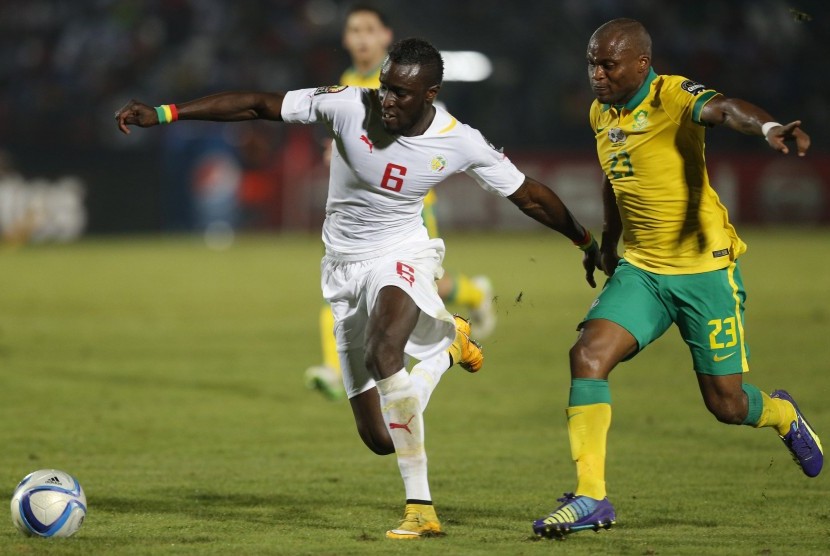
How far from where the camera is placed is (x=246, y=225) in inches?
1094

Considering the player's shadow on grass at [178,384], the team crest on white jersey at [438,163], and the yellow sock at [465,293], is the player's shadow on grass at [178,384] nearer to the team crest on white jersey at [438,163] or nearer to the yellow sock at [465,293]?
the yellow sock at [465,293]

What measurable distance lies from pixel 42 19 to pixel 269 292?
1598cm

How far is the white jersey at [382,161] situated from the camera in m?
5.89

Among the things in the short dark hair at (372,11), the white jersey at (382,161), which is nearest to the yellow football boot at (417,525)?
the white jersey at (382,161)

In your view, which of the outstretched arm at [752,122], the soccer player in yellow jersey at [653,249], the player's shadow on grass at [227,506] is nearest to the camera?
the outstretched arm at [752,122]

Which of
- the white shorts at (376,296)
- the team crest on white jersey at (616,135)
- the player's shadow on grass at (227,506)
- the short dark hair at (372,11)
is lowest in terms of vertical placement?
the player's shadow on grass at (227,506)

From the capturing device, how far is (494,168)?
5.97 metres

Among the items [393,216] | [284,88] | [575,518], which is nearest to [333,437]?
[393,216]

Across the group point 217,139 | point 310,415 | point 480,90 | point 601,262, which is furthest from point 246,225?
point 601,262

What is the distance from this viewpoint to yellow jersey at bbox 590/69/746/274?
19.4ft

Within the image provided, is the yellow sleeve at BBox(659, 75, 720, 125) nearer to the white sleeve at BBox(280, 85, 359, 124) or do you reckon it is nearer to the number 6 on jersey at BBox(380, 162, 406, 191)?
the number 6 on jersey at BBox(380, 162, 406, 191)

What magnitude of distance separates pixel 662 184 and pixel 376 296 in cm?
140

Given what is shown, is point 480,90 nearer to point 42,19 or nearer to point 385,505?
point 42,19

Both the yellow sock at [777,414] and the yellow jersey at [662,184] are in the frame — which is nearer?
the yellow jersey at [662,184]
